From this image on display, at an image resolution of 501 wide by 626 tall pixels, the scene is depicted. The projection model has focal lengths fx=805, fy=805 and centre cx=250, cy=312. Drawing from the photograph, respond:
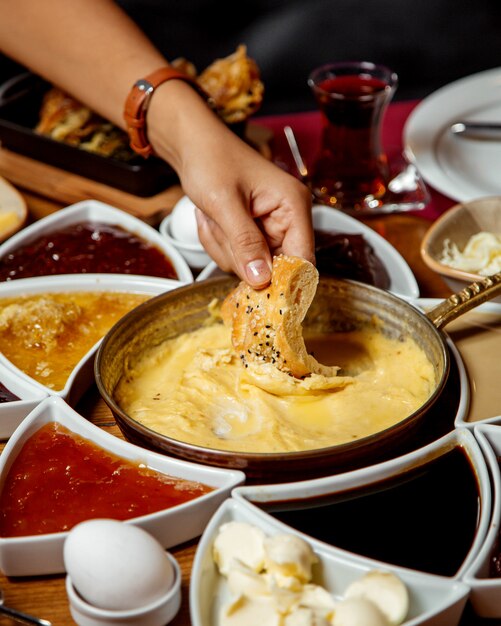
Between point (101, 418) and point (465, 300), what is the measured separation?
105 centimetres

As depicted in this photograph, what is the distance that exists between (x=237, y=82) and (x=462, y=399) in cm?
182

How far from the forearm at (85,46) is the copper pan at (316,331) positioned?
1.05 m

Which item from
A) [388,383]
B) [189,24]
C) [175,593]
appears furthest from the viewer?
[189,24]

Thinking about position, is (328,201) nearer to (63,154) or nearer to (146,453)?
(63,154)

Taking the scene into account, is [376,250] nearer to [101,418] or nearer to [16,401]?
[101,418]

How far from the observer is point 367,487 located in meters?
1.78

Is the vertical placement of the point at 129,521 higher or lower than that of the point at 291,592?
higher

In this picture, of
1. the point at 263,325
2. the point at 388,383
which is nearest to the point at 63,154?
the point at 263,325

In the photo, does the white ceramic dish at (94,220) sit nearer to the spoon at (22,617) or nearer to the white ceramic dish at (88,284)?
the white ceramic dish at (88,284)

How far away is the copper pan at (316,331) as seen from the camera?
5.81 ft

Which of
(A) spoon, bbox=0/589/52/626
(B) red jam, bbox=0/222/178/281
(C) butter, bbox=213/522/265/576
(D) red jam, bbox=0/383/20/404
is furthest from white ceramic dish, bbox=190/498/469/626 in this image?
(B) red jam, bbox=0/222/178/281

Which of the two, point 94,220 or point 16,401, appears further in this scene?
point 94,220

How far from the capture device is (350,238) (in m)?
2.65

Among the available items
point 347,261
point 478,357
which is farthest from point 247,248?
point 478,357
